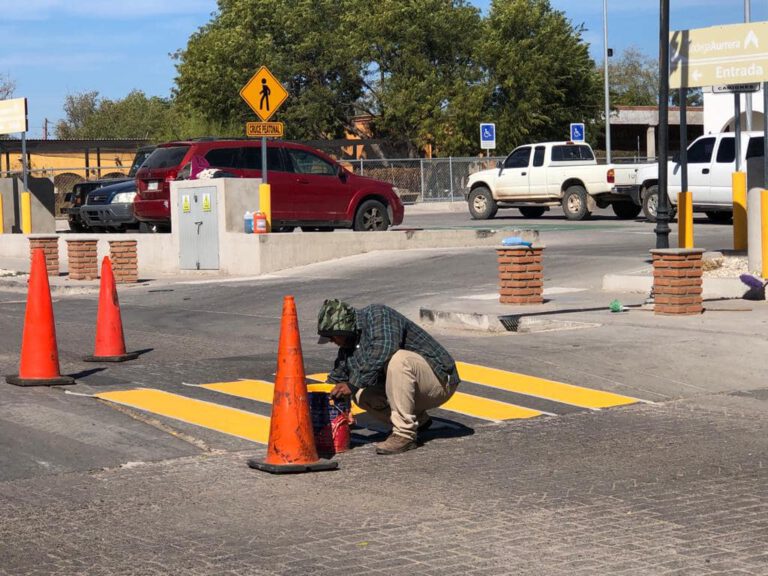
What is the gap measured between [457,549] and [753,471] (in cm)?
244

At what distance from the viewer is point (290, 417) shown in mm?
7676

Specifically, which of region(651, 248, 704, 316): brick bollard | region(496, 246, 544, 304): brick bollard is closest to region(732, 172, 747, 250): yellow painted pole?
region(496, 246, 544, 304): brick bollard

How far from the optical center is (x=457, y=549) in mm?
5883

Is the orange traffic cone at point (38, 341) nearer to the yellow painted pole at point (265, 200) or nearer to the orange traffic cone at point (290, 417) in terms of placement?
the orange traffic cone at point (290, 417)

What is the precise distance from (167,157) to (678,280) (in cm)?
1276

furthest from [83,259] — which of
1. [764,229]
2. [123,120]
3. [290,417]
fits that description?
[123,120]

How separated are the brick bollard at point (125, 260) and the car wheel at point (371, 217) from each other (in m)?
→ 4.68

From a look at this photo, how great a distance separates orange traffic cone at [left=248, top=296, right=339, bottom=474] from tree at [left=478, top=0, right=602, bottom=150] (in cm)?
4841

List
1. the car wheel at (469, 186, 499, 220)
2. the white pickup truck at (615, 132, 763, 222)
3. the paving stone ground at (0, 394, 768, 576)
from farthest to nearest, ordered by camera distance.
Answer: the car wheel at (469, 186, 499, 220) < the white pickup truck at (615, 132, 763, 222) < the paving stone ground at (0, 394, 768, 576)

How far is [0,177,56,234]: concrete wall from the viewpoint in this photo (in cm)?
3142

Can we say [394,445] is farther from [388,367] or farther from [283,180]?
[283,180]

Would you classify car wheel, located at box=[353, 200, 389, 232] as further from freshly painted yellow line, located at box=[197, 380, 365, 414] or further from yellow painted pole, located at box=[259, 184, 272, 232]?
freshly painted yellow line, located at box=[197, 380, 365, 414]

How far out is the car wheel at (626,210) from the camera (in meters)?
31.8

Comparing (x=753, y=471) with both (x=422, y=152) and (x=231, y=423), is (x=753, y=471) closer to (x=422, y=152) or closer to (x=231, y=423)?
(x=231, y=423)
